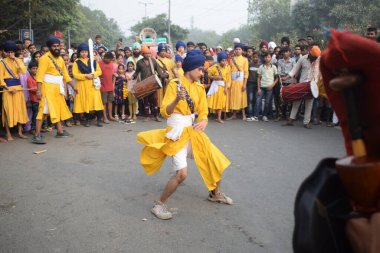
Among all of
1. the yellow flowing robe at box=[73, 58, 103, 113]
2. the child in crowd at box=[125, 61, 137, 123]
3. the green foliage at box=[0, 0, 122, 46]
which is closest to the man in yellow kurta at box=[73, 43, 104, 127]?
the yellow flowing robe at box=[73, 58, 103, 113]

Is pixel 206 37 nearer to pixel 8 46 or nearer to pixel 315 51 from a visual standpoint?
pixel 315 51

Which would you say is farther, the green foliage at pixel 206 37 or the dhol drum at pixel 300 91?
the green foliage at pixel 206 37

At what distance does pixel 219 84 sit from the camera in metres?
10.1

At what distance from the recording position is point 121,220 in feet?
13.0

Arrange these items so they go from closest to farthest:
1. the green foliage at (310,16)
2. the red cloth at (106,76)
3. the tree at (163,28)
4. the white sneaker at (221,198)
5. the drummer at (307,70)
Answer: the white sneaker at (221,198)
the drummer at (307,70)
the red cloth at (106,76)
the green foliage at (310,16)
the tree at (163,28)

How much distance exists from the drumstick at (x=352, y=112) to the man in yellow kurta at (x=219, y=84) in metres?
8.25

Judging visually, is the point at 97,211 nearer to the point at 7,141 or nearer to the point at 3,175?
the point at 3,175

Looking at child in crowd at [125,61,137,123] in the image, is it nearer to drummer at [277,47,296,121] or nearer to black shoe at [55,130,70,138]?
black shoe at [55,130,70,138]

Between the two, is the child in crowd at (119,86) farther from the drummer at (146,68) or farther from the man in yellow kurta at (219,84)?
the man in yellow kurta at (219,84)

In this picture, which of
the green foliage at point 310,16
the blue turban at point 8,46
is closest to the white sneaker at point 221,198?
the blue turban at point 8,46

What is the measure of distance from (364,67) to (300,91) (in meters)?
7.38

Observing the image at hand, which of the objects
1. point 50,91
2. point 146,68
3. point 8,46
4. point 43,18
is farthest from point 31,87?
point 43,18

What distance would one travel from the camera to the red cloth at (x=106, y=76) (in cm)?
955

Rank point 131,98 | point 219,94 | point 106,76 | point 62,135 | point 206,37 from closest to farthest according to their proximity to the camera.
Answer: point 62,135 < point 106,76 < point 219,94 < point 131,98 < point 206,37
